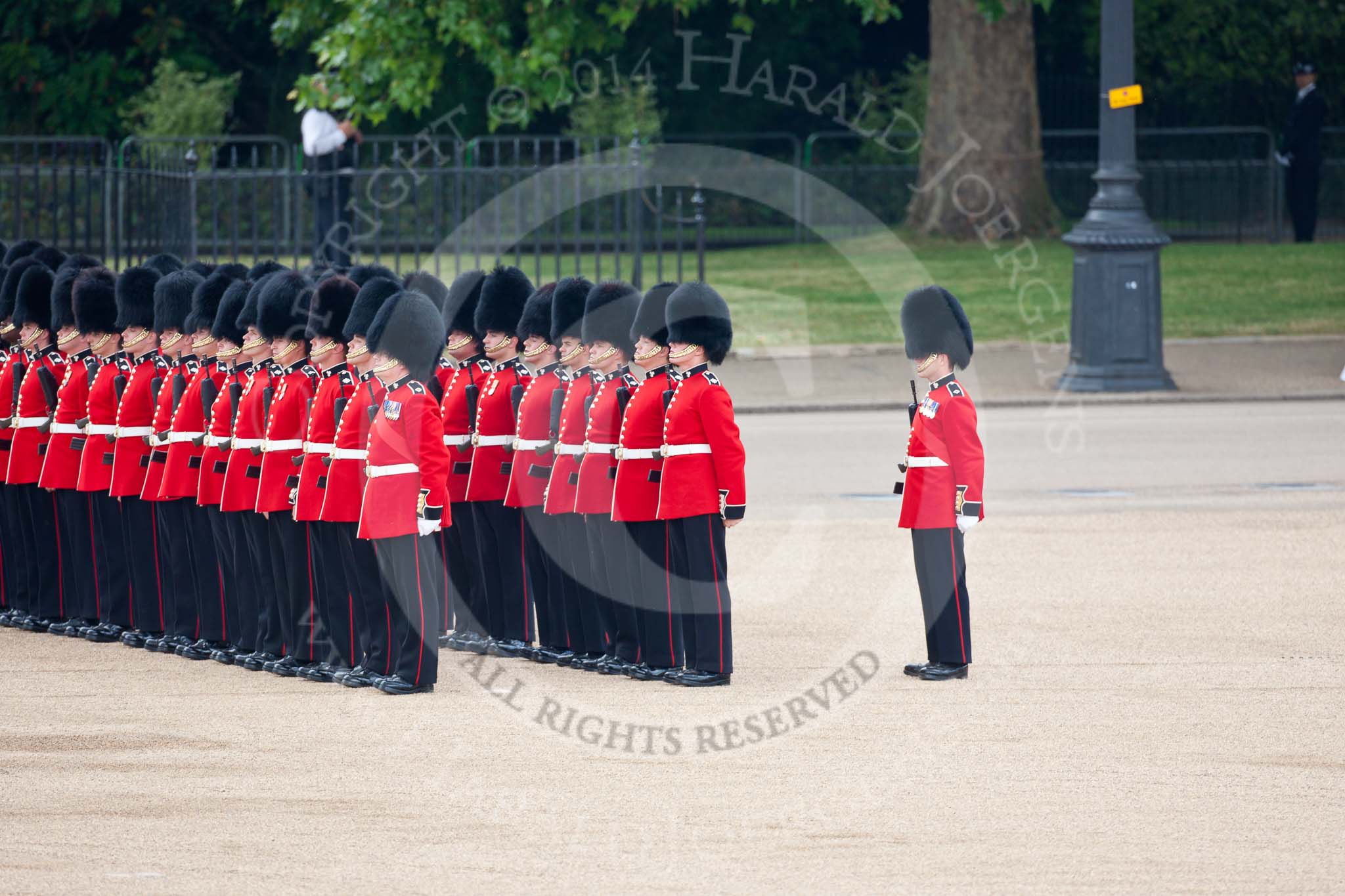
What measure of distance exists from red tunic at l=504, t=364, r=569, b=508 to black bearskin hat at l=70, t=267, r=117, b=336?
5.99 ft

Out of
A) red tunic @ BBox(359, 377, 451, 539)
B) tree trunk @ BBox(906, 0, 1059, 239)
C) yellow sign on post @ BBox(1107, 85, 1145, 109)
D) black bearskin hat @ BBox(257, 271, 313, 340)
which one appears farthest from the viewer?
tree trunk @ BBox(906, 0, 1059, 239)

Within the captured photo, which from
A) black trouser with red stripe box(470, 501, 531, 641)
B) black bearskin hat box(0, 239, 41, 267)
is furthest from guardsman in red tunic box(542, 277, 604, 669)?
black bearskin hat box(0, 239, 41, 267)

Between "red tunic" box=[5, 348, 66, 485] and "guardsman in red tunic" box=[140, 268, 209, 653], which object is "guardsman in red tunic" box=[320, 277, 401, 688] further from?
"red tunic" box=[5, 348, 66, 485]

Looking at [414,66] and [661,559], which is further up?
[414,66]

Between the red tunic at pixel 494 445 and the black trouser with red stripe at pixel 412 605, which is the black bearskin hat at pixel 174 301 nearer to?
the red tunic at pixel 494 445

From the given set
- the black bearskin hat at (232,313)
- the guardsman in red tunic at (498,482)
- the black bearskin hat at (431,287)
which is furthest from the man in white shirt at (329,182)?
the black bearskin hat at (232,313)

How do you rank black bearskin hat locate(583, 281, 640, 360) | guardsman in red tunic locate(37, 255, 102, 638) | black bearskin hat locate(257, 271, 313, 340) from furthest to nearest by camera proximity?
guardsman in red tunic locate(37, 255, 102, 638)
black bearskin hat locate(583, 281, 640, 360)
black bearskin hat locate(257, 271, 313, 340)

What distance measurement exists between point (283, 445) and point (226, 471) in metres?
0.35

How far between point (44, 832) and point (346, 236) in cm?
1212

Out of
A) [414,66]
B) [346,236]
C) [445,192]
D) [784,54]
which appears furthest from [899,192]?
[346,236]

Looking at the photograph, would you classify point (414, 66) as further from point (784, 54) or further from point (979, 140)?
point (784, 54)

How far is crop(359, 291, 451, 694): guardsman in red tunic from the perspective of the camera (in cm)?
739

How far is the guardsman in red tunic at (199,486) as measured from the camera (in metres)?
Result: 8.16

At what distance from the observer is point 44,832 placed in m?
5.62
